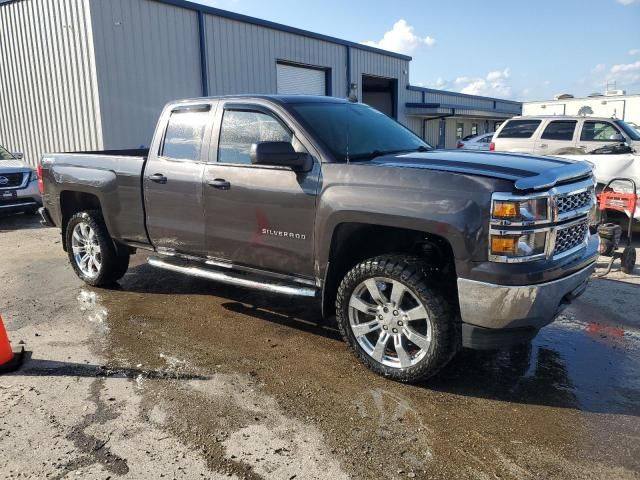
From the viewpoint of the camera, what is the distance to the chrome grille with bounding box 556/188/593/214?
3379mm

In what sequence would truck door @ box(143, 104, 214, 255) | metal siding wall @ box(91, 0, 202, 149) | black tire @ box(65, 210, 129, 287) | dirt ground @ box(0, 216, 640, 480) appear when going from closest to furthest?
dirt ground @ box(0, 216, 640, 480) < truck door @ box(143, 104, 214, 255) < black tire @ box(65, 210, 129, 287) < metal siding wall @ box(91, 0, 202, 149)

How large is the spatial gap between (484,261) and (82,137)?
12790 mm

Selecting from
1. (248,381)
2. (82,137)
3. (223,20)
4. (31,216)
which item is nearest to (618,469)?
(248,381)

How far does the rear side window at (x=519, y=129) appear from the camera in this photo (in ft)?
35.8

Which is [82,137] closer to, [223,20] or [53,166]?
[223,20]

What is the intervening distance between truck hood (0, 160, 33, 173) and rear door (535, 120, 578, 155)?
1071 centimetres

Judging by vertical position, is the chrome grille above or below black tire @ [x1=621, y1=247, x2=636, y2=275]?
above

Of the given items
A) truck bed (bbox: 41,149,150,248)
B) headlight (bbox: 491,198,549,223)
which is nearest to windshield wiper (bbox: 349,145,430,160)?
headlight (bbox: 491,198,549,223)

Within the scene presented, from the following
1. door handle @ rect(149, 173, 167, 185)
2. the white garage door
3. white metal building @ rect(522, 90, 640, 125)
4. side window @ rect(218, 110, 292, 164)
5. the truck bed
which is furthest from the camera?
white metal building @ rect(522, 90, 640, 125)

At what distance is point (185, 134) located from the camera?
4953 millimetres

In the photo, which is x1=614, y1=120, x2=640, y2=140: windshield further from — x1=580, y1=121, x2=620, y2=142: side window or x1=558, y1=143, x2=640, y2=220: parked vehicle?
x1=558, y1=143, x2=640, y2=220: parked vehicle

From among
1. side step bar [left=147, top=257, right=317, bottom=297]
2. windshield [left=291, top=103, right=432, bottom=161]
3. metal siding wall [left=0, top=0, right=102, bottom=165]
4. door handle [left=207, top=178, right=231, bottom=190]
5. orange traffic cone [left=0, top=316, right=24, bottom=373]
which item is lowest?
orange traffic cone [left=0, top=316, right=24, bottom=373]

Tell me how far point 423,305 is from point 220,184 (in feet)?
6.71

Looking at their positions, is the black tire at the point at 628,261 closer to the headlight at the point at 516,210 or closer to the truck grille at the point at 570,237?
the truck grille at the point at 570,237
